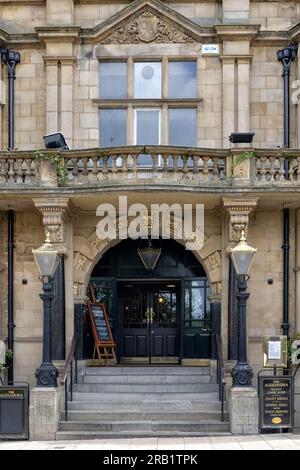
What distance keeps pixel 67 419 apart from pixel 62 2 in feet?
28.5

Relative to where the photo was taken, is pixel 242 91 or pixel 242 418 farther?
pixel 242 91

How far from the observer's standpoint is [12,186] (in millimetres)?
→ 15531

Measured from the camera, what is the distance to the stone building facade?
54.7ft

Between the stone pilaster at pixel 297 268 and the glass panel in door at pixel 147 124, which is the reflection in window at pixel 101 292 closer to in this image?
the glass panel in door at pixel 147 124

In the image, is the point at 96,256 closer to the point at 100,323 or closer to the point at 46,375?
the point at 100,323

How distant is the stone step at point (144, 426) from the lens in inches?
562

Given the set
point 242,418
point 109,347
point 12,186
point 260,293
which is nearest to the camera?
point 242,418

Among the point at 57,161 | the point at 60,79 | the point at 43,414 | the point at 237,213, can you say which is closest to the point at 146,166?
the point at 57,161

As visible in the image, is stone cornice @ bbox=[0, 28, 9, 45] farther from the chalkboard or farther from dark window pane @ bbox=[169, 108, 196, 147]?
the chalkboard

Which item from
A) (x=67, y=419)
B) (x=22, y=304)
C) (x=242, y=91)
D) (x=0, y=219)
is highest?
(x=242, y=91)

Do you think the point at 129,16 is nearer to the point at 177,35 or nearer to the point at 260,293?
the point at 177,35

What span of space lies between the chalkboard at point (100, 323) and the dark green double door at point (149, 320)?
891 mm

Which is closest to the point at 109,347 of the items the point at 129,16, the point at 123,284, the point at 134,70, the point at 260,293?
the point at 123,284

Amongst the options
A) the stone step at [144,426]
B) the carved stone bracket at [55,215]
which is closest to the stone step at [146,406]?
the stone step at [144,426]
